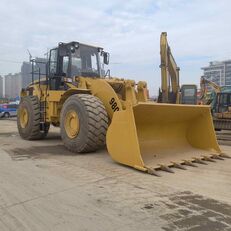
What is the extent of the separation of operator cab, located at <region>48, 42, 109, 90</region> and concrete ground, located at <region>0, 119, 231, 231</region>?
3420mm

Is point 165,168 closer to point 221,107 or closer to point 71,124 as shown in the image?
point 71,124

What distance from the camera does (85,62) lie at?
10.4 m

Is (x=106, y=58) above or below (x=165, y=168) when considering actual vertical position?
above

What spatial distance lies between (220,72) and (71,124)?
93.5ft

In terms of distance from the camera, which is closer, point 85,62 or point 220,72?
point 85,62

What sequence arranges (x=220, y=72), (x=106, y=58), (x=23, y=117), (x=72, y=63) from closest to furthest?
(x=72, y=63) < (x=106, y=58) < (x=23, y=117) < (x=220, y=72)

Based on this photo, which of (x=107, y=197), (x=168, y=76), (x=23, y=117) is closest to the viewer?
(x=107, y=197)

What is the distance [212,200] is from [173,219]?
95cm

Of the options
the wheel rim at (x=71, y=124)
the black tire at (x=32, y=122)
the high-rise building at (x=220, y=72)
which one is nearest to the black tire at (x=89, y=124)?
the wheel rim at (x=71, y=124)

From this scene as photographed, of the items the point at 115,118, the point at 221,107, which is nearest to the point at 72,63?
the point at 115,118

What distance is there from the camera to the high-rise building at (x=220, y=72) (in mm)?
33500

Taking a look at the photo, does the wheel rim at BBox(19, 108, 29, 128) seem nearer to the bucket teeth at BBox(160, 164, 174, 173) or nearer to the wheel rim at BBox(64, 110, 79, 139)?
the wheel rim at BBox(64, 110, 79, 139)

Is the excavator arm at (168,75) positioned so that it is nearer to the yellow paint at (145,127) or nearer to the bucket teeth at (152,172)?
the yellow paint at (145,127)

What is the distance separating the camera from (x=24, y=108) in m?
11.4
